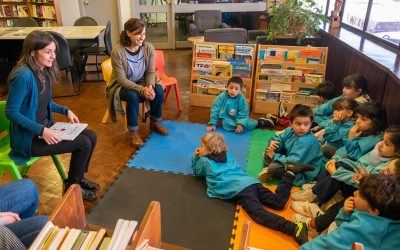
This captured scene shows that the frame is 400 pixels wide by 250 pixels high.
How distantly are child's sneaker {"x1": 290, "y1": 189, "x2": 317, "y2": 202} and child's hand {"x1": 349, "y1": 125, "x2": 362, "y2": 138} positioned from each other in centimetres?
51

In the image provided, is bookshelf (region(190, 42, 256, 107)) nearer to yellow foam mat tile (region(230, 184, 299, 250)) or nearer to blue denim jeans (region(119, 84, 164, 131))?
blue denim jeans (region(119, 84, 164, 131))

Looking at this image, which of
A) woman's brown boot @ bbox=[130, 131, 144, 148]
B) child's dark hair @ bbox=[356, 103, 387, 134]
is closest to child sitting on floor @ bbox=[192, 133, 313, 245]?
child's dark hair @ bbox=[356, 103, 387, 134]

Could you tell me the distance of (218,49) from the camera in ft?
12.3

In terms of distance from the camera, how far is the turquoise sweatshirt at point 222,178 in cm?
221

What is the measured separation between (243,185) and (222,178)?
0.55ft

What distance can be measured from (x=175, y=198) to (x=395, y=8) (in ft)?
9.18

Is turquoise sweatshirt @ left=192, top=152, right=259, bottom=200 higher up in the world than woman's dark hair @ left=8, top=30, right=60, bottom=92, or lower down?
lower down

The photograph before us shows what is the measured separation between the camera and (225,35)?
473 centimetres

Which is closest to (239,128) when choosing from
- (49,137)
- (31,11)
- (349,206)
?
(349,206)

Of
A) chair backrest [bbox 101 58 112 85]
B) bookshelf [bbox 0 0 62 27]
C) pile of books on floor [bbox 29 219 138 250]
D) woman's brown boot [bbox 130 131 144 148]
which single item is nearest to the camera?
pile of books on floor [bbox 29 219 138 250]

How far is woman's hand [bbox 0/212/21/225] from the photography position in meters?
1.33

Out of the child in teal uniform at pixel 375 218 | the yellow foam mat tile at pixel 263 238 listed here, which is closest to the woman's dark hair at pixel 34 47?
the yellow foam mat tile at pixel 263 238

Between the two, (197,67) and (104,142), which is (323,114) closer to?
(197,67)

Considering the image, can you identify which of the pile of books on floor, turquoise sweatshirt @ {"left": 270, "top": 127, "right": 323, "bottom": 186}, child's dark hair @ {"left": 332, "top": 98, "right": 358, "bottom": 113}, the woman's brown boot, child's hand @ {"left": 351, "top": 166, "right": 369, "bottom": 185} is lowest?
the woman's brown boot
